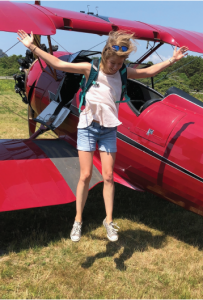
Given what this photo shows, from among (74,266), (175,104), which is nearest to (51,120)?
(175,104)

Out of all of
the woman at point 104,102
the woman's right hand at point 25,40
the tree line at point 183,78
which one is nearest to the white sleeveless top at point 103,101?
the woman at point 104,102

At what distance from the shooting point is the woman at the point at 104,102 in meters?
2.79

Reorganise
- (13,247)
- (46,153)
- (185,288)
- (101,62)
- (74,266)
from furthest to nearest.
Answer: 1. (46,153)
2. (13,247)
3. (74,266)
4. (185,288)
5. (101,62)

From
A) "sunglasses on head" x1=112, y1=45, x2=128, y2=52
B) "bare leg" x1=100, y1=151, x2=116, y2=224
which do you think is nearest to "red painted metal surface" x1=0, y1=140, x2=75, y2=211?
"bare leg" x1=100, y1=151, x2=116, y2=224

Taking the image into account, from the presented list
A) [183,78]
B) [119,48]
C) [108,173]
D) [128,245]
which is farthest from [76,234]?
[183,78]

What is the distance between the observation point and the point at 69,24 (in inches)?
175

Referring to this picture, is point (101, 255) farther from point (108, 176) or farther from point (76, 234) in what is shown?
point (108, 176)

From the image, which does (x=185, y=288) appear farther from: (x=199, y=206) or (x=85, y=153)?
(x=85, y=153)

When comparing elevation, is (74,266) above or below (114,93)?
below

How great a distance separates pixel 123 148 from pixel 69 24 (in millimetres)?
1952

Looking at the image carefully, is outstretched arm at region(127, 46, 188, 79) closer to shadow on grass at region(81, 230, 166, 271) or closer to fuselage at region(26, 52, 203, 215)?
fuselage at region(26, 52, 203, 215)

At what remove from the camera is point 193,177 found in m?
3.47

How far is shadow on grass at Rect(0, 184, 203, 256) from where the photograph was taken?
3.93m

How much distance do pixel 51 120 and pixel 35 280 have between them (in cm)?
255
